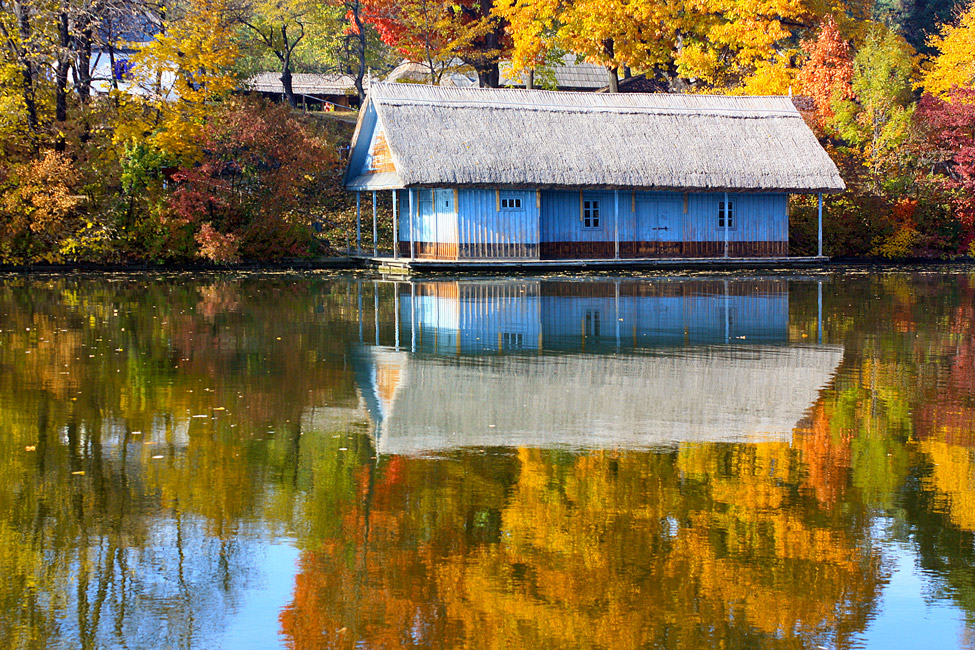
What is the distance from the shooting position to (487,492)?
25.3 ft

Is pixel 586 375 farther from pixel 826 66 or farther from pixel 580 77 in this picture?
pixel 580 77

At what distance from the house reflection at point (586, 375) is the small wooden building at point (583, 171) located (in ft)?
42.4

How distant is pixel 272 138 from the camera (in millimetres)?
37938

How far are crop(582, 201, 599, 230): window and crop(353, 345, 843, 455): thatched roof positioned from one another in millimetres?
22881

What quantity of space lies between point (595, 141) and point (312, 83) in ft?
112

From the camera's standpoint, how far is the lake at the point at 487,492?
5.49 meters

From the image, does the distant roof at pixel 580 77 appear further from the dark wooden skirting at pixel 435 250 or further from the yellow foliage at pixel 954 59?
the dark wooden skirting at pixel 435 250

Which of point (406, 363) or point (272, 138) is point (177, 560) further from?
point (272, 138)


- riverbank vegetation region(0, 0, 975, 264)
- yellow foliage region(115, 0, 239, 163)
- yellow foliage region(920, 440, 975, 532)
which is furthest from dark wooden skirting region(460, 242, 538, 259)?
→ yellow foliage region(920, 440, 975, 532)

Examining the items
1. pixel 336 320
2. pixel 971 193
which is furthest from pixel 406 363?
pixel 971 193

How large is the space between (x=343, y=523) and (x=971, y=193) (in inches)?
1625

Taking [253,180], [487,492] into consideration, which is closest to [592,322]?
[487,492]

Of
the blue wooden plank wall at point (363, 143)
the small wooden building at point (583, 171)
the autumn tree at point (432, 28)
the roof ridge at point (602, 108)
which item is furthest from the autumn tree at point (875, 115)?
the blue wooden plank wall at point (363, 143)

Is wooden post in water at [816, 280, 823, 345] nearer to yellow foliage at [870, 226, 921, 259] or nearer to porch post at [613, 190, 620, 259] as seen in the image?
porch post at [613, 190, 620, 259]
